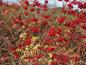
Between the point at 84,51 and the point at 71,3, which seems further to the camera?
the point at 71,3

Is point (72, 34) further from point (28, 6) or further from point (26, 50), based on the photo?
point (28, 6)

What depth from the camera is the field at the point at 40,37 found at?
8977 millimetres

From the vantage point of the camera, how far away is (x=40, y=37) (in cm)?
970

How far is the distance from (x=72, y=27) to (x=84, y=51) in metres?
0.96

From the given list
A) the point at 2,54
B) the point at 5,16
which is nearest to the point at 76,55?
the point at 2,54

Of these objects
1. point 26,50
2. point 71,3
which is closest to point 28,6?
point 71,3

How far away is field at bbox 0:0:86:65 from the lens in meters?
8.98

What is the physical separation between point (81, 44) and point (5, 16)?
2.46m

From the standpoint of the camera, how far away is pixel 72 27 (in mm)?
9945

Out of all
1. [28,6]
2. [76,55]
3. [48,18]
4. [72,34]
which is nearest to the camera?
[76,55]

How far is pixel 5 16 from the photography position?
1051cm

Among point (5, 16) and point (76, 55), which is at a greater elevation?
point (5, 16)

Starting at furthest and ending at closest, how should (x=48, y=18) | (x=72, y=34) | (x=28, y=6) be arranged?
(x=28, y=6), (x=48, y=18), (x=72, y=34)

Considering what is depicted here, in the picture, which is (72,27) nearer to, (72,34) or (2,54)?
(72,34)
